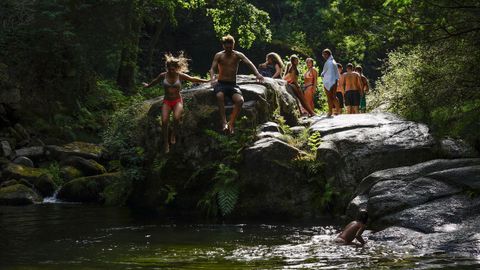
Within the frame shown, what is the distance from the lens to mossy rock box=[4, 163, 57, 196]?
66.3 feet

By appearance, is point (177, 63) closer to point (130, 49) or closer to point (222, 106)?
point (222, 106)

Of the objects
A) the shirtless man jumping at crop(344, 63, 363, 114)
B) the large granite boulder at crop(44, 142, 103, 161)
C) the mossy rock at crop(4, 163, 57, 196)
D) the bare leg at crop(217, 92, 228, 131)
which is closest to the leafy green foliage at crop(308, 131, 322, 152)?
the bare leg at crop(217, 92, 228, 131)

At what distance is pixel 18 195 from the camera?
18750mm

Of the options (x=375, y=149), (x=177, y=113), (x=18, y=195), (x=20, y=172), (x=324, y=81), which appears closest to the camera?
(x=375, y=149)

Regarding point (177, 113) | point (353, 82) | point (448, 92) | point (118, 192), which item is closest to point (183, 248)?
point (177, 113)

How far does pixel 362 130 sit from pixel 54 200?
9279 millimetres

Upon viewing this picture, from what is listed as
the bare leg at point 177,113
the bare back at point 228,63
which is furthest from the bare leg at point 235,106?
the bare leg at point 177,113

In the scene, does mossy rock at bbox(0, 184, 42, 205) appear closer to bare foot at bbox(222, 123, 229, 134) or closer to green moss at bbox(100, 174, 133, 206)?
green moss at bbox(100, 174, 133, 206)

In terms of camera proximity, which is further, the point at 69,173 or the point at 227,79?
the point at 69,173

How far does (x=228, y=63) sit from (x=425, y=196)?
5863 mm

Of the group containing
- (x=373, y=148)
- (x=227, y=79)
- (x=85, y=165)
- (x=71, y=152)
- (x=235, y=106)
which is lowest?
(x=373, y=148)

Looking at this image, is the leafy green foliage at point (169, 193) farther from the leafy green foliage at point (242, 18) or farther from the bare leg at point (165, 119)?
the leafy green foliage at point (242, 18)

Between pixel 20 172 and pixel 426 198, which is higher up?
pixel 20 172

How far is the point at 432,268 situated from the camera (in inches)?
342
